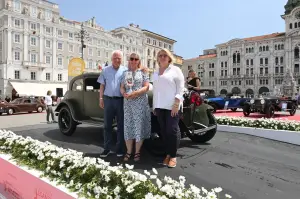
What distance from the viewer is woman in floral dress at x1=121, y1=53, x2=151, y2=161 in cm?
420

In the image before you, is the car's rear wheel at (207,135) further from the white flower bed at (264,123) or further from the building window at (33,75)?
the building window at (33,75)

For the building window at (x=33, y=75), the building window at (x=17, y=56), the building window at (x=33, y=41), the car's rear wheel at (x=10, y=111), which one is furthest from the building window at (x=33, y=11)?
the car's rear wheel at (x=10, y=111)

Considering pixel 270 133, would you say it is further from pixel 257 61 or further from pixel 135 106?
pixel 257 61

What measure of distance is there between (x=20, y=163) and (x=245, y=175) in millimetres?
→ 3449

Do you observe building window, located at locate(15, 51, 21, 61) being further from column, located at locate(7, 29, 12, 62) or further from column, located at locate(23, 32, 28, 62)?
column, located at locate(7, 29, 12, 62)

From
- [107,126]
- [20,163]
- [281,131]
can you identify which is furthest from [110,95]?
[281,131]

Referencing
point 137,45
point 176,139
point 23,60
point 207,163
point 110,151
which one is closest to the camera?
point 176,139

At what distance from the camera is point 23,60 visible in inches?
1738

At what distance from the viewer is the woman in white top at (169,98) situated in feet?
13.0

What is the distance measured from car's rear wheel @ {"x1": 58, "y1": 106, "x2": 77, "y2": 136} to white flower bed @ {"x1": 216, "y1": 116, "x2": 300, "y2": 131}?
5.05 metres

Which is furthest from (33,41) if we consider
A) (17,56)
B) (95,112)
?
(95,112)

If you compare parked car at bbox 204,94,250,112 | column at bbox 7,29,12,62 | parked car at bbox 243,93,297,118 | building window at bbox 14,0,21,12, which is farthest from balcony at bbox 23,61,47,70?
parked car at bbox 243,93,297,118

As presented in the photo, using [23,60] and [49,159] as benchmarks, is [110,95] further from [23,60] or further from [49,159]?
[23,60]

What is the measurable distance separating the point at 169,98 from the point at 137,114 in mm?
620
